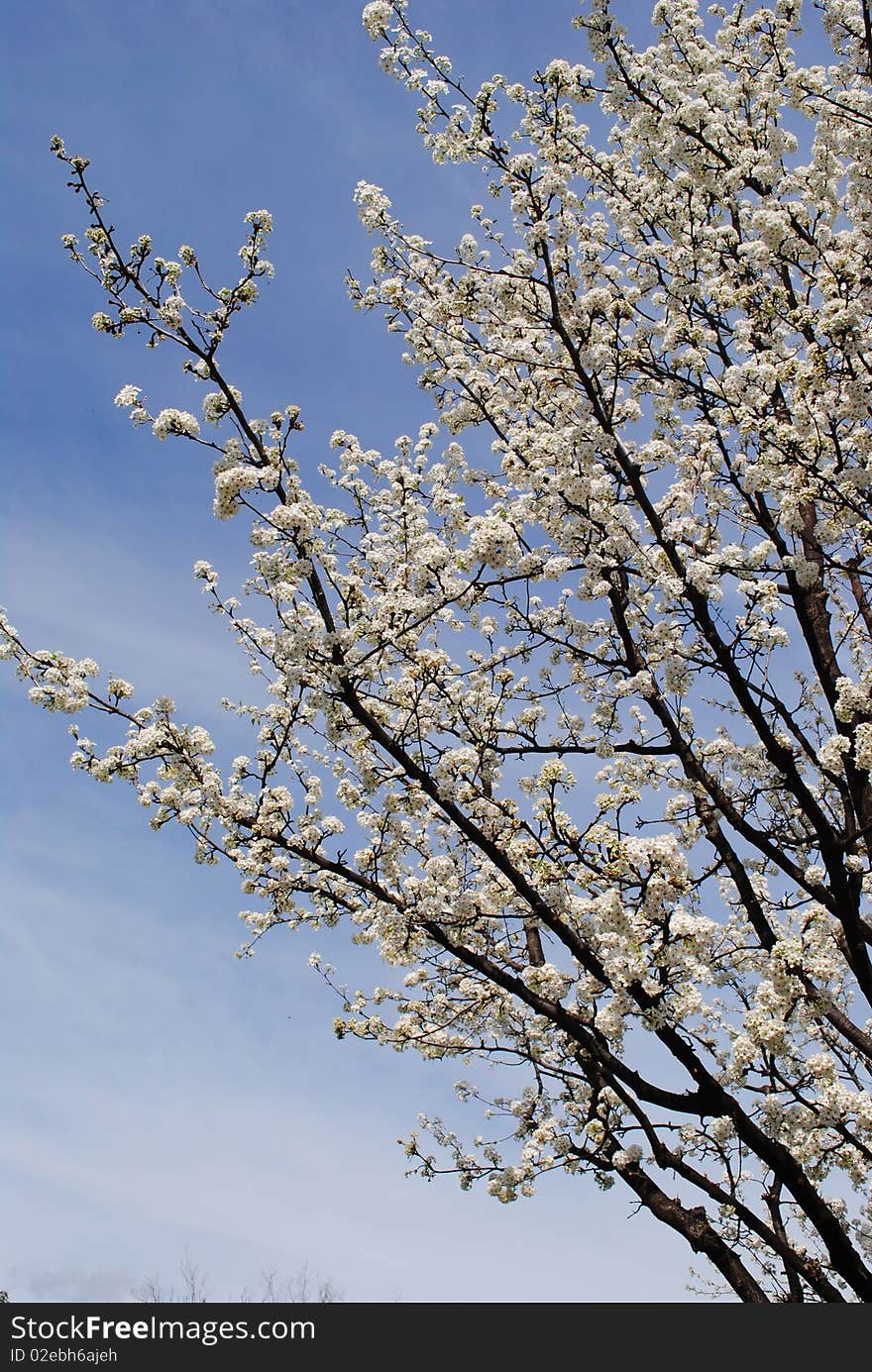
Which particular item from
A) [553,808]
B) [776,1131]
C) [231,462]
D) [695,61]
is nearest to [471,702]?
[553,808]

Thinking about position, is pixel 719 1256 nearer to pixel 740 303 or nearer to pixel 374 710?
pixel 374 710

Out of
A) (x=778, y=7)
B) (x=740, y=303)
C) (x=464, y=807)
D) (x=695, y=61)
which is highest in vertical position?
(x=778, y=7)

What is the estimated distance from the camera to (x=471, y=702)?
31.7 ft

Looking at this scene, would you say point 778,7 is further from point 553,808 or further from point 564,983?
point 564,983

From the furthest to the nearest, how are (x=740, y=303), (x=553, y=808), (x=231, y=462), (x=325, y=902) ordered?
(x=740, y=303), (x=325, y=902), (x=553, y=808), (x=231, y=462)

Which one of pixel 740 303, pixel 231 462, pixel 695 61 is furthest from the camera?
pixel 695 61

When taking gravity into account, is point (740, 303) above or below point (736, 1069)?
above

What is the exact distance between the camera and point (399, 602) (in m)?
7.83

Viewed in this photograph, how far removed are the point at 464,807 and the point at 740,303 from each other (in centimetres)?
540

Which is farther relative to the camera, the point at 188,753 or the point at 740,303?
the point at 740,303

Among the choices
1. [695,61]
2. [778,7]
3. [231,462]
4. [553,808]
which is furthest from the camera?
[778,7]

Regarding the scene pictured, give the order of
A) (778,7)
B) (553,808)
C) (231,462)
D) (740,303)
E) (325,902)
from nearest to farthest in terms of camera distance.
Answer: (231,462) < (553,808) < (325,902) < (740,303) < (778,7)

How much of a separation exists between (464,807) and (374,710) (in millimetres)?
1200

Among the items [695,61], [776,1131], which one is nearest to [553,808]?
[776,1131]
